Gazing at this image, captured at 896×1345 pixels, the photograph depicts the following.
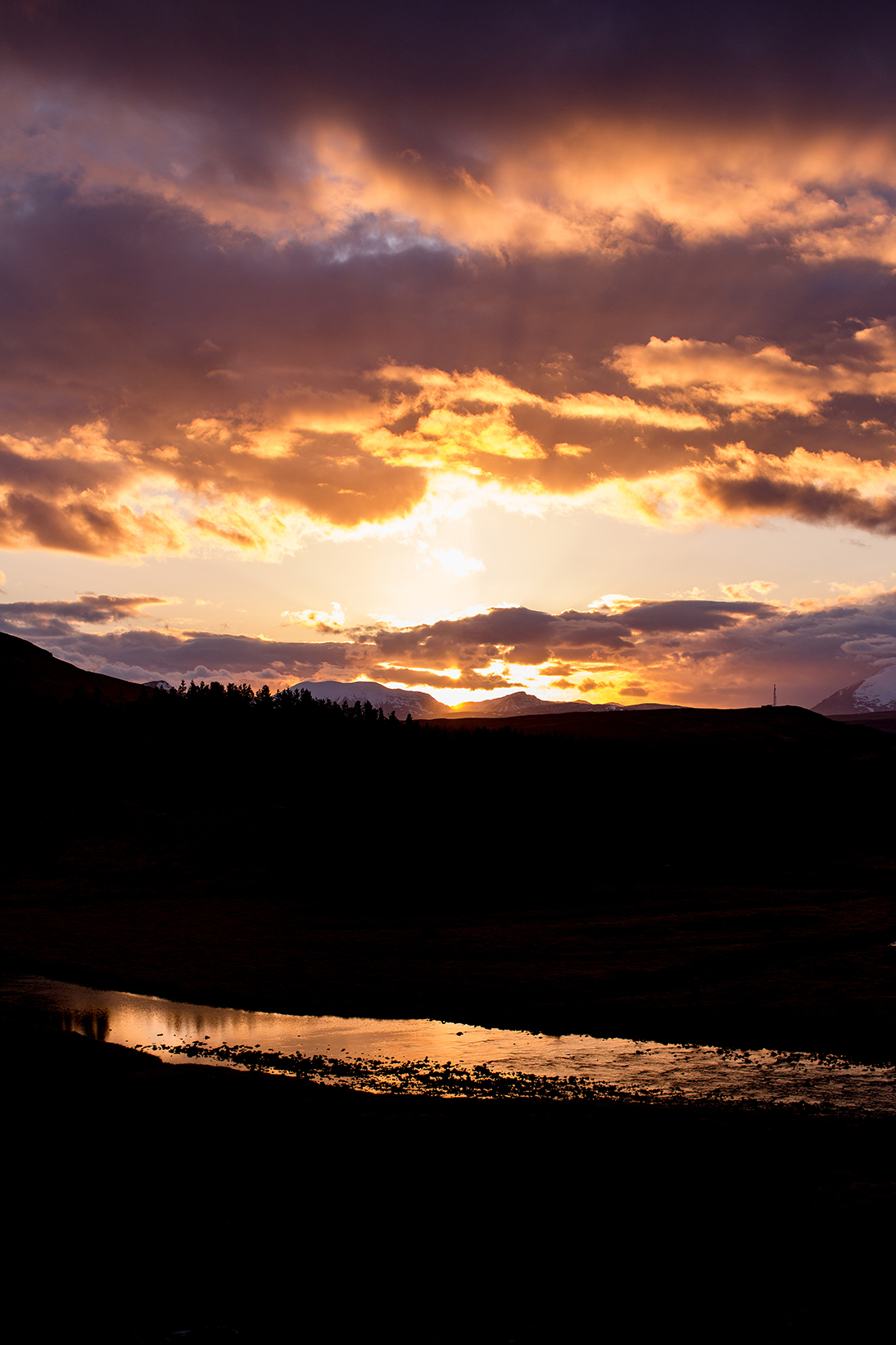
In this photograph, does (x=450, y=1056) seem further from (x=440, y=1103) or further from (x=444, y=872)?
(x=444, y=872)

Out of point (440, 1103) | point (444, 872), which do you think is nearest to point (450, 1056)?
point (440, 1103)

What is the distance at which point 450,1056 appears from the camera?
88.4 ft

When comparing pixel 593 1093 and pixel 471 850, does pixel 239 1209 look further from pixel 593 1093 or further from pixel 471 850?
pixel 471 850

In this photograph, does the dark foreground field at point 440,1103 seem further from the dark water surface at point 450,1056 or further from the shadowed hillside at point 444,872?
the dark water surface at point 450,1056

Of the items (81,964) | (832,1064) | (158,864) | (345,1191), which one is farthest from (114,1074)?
(158,864)

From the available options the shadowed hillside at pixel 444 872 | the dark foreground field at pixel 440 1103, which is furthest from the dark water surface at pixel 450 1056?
the shadowed hillside at pixel 444 872

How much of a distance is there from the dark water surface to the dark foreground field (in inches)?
74.2

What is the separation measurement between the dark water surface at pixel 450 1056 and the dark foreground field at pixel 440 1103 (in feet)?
6.19

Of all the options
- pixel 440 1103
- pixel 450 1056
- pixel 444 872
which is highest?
pixel 440 1103

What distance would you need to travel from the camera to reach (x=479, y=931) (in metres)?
55.6

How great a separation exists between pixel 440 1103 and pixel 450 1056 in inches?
267

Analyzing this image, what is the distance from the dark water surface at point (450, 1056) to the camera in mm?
22438

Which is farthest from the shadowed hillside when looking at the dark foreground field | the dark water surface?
the dark water surface

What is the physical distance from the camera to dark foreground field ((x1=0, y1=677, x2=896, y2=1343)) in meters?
12.0
